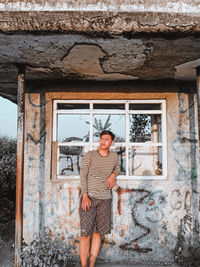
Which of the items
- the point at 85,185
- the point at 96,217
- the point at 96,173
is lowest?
the point at 96,217

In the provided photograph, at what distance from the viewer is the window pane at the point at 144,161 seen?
191 inches

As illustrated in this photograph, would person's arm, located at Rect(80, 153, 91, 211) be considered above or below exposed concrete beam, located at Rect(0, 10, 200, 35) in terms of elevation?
below

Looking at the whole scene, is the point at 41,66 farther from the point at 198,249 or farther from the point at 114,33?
the point at 198,249

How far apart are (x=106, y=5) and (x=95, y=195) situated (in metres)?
2.36

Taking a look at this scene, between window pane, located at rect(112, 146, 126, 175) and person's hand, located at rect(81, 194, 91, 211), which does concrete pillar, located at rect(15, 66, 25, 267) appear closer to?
person's hand, located at rect(81, 194, 91, 211)

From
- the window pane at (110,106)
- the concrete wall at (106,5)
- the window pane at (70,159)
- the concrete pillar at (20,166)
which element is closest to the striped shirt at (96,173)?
the concrete pillar at (20,166)

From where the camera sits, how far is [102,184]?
3287 millimetres

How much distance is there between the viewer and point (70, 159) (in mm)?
4387

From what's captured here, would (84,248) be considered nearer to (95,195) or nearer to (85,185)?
(95,195)

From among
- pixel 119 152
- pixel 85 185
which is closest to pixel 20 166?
pixel 85 185

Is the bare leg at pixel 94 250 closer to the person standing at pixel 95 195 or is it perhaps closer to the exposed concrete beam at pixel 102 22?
the person standing at pixel 95 195

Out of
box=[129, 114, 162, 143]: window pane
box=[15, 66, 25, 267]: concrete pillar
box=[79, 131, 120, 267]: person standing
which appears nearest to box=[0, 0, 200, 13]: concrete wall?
box=[15, 66, 25, 267]: concrete pillar

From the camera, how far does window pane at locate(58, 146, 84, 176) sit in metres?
4.30

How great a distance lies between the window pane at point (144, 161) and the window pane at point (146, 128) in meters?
0.29
